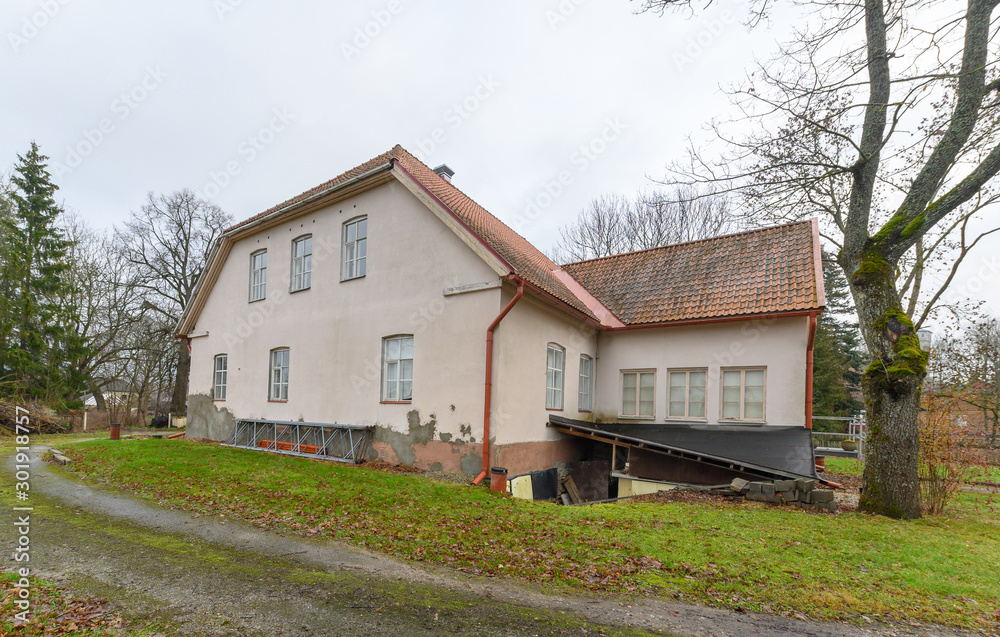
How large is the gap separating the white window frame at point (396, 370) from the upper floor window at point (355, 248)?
2.05 meters

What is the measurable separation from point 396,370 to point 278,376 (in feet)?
15.1

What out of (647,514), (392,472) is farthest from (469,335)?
(647,514)

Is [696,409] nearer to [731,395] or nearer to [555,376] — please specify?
[731,395]

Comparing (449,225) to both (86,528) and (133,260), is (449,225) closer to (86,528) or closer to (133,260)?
(86,528)

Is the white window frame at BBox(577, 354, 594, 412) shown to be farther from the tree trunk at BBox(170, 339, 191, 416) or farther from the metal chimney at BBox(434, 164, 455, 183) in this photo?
the tree trunk at BBox(170, 339, 191, 416)

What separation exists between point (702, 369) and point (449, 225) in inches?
285

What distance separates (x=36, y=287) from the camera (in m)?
21.7

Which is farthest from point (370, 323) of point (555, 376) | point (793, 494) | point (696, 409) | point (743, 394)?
point (793, 494)

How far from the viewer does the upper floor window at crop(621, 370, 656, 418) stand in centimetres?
1309

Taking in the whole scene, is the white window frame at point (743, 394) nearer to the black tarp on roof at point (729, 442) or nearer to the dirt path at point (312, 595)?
the black tarp on roof at point (729, 442)

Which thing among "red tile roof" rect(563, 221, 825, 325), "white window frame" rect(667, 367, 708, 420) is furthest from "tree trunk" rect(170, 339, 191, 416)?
"white window frame" rect(667, 367, 708, 420)

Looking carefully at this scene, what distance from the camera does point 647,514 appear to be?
7871 millimetres

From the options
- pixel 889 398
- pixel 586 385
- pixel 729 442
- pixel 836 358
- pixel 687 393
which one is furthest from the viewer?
pixel 836 358

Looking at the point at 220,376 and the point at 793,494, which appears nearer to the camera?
the point at 793,494
